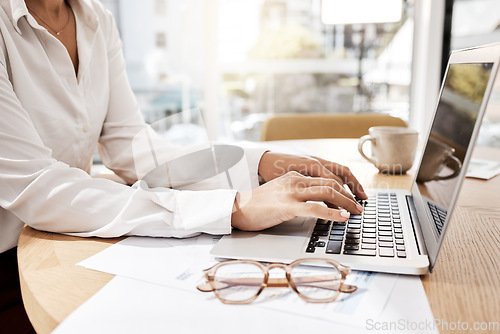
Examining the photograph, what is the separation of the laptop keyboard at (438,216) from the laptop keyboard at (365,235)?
0.05m

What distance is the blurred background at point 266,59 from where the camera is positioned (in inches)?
116

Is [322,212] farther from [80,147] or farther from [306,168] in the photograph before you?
[80,147]

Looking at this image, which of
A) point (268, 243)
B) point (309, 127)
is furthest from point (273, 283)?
point (309, 127)

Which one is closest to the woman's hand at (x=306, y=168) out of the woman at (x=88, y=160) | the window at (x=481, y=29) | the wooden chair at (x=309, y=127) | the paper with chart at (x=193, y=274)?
the woman at (x=88, y=160)

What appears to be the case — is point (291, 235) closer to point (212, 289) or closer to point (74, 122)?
point (212, 289)

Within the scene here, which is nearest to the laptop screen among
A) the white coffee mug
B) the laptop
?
the laptop

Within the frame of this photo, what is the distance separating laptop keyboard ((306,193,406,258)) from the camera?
22.8 inches

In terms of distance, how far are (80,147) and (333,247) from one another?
2.32ft

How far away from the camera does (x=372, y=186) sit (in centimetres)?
100

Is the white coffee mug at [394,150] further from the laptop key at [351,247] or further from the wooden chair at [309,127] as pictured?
the wooden chair at [309,127]

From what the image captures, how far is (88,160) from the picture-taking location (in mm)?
1138

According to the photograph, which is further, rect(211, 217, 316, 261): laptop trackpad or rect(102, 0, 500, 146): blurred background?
rect(102, 0, 500, 146): blurred background

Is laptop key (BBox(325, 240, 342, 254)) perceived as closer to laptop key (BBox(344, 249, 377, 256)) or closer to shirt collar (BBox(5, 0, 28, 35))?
laptop key (BBox(344, 249, 377, 256))

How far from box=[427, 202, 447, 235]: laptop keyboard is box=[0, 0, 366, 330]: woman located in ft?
0.41
